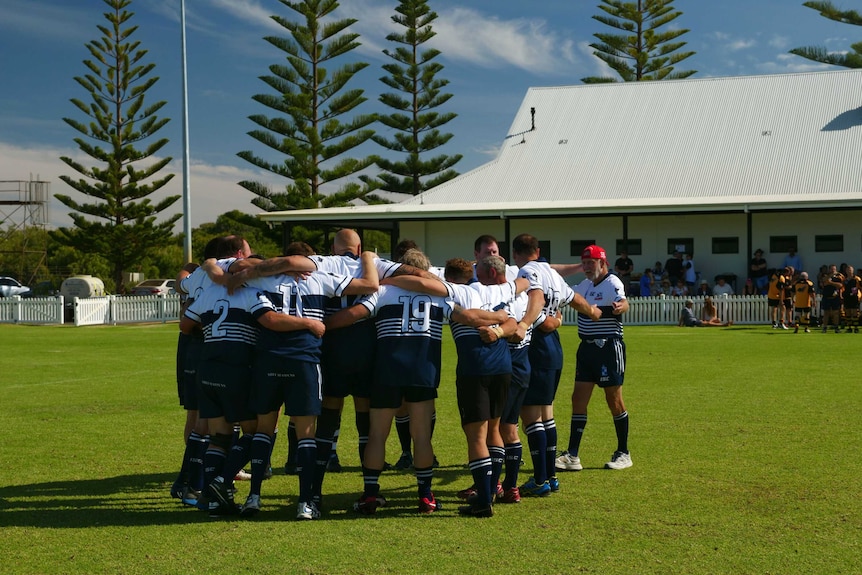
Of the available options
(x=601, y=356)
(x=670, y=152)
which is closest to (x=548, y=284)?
(x=601, y=356)

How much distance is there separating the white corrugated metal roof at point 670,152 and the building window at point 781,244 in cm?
152

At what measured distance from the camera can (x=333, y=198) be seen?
41344 mm

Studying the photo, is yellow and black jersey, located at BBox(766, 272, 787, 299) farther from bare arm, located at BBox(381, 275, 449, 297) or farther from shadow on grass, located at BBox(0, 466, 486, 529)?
bare arm, located at BBox(381, 275, 449, 297)

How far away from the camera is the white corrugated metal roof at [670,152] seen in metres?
31.4

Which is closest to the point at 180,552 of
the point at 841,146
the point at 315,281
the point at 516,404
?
the point at 315,281

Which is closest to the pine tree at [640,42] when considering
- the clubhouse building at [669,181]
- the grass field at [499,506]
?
the clubhouse building at [669,181]

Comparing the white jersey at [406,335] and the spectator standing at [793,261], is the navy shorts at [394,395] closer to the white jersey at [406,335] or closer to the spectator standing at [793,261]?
the white jersey at [406,335]

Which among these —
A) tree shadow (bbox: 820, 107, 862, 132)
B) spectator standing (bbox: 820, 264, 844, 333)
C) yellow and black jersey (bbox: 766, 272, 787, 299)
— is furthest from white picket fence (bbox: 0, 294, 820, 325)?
tree shadow (bbox: 820, 107, 862, 132)

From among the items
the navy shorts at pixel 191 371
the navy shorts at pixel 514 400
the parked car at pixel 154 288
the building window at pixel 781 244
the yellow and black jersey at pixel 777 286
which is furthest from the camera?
the parked car at pixel 154 288

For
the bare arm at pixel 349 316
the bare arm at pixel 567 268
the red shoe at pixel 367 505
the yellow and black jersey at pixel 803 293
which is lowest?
the red shoe at pixel 367 505

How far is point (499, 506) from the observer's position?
6234mm

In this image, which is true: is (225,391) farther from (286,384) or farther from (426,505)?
(426,505)

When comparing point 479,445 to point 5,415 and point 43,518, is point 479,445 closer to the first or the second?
point 43,518

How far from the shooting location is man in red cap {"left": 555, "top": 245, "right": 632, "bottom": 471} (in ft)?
24.0
